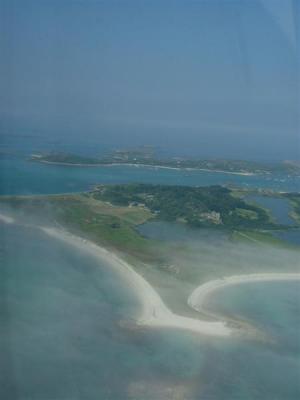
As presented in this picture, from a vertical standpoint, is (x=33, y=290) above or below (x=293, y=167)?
below

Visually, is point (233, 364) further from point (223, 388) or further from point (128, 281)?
point (128, 281)

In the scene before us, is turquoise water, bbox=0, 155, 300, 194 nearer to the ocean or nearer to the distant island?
the distant island

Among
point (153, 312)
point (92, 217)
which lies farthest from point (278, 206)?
point (153, 312)

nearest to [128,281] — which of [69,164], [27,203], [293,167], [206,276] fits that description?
[206,276]

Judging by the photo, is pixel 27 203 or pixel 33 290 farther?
pixel 27 203

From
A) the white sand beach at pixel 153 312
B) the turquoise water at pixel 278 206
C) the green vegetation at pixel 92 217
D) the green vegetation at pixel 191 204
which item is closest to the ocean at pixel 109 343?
the white sand beach at pixel 153 312

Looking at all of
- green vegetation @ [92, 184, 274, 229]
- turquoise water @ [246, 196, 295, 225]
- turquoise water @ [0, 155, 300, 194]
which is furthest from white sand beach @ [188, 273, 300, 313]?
turquoise water @ [0, 155, 300, 194]

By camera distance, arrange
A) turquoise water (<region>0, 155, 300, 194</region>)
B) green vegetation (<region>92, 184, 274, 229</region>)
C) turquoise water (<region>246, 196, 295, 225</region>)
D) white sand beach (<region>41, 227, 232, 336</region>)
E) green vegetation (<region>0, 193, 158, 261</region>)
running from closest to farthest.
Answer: white sand beach (<region>41, 227, 232, 336</region>)
green vegetation (<region>0, 193, 158, 261</region>)
green vegetation (<region>92, 184, 274, 229</region>)
turquoise water (<region>246, 196, 295, 225</region>)
turquoise water (<region>0, 155, 300, 194</region>)

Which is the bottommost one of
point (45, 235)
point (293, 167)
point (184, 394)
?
point (184, 394)
